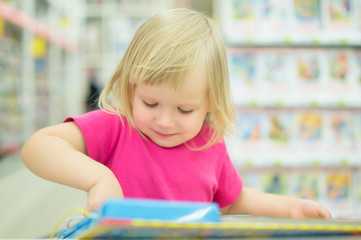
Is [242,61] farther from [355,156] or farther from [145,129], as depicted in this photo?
[145,129]

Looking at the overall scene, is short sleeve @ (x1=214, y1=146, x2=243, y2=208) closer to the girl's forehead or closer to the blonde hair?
the blonde hair

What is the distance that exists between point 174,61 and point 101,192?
301mm

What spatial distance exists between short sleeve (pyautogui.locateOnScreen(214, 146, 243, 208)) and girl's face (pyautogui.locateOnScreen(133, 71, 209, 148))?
18cm

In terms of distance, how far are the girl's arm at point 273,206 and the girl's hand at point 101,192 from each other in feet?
1.46

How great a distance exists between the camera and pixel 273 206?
0.90 m

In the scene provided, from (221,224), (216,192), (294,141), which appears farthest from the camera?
(294,141)

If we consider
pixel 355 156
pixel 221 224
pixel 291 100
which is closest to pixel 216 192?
pixel 221 224

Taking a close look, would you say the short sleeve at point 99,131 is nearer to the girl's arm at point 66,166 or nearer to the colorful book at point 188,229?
the girl's arm at point 66,166

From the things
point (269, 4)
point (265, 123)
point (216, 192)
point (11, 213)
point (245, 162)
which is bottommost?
point (11, 213)

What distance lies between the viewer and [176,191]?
0.84m

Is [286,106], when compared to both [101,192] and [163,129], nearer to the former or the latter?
[163,129]

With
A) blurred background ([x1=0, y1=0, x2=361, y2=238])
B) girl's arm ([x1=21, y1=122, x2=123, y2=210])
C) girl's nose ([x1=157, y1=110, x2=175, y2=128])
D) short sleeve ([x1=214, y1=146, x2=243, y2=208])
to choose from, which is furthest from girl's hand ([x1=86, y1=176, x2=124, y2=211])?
blurred background ([x1=0, y1=0, x2=361, y2=238])

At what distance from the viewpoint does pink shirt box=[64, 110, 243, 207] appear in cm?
81

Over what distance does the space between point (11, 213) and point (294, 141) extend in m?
1.95
